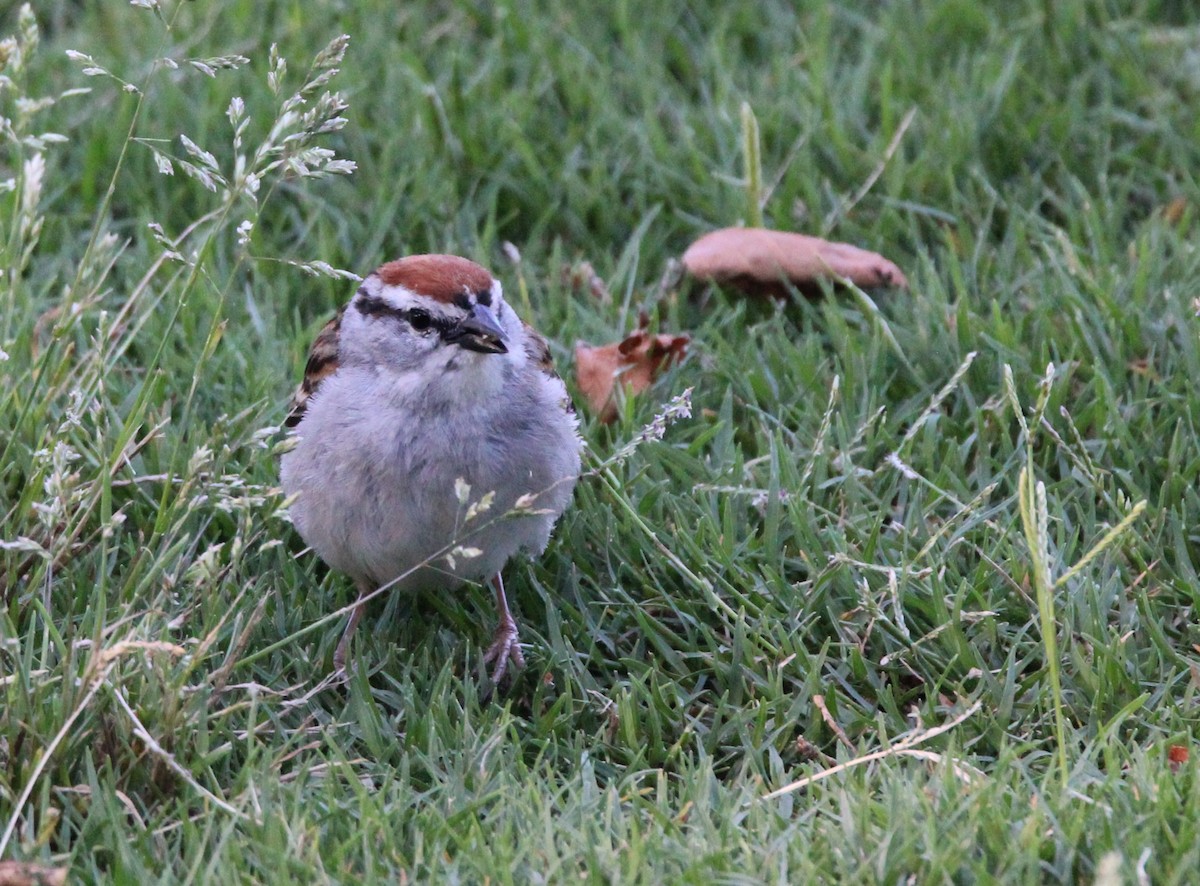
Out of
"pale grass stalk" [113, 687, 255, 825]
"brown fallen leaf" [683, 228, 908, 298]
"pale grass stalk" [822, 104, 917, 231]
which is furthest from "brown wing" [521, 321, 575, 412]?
"pale grass stalk" [822, 104, 917, 231]

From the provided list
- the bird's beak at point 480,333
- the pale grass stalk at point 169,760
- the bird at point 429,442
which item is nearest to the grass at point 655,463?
the pale grass stalk at point 169,760

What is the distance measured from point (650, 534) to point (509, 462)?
44 cm

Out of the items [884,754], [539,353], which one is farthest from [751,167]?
[884,754]

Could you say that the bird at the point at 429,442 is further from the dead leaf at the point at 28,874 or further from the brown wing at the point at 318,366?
the dead leaf at the point at 28,874

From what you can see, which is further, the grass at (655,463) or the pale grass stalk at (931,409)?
the pale grass stalk at (931,409)

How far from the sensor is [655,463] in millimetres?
4512

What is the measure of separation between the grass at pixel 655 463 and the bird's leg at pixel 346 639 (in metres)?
0.05

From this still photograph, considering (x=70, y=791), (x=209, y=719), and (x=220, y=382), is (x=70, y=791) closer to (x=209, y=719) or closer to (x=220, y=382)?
(x=209, y=719)

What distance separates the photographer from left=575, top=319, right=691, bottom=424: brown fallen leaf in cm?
486

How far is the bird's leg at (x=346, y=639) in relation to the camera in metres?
3.88

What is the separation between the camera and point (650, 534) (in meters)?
4.09

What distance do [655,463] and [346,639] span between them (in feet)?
3.40

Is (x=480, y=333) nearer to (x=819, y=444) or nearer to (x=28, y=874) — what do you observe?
(x=819, y=444)

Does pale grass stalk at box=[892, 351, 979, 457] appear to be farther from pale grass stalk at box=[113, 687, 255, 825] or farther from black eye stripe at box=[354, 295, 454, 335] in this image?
pale grass stalk at box=[113, 687, 255, 825]
